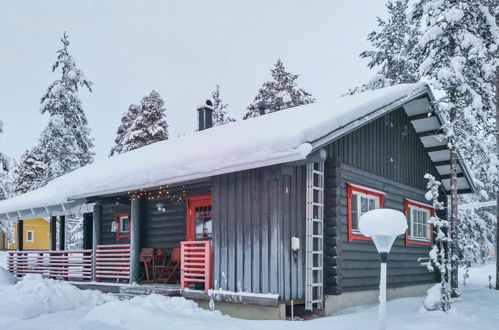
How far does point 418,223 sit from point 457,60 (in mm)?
4768

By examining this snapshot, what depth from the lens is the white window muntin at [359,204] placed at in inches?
448

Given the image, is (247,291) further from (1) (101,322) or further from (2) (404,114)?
(2) (404,114)

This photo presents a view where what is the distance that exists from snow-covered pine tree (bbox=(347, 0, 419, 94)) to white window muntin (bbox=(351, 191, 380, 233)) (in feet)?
41.5

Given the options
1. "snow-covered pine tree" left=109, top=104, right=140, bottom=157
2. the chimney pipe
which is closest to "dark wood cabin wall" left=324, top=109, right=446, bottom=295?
the chimney pipe

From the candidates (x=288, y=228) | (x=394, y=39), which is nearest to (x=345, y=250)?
(x=288, y=228)

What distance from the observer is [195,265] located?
10.9m

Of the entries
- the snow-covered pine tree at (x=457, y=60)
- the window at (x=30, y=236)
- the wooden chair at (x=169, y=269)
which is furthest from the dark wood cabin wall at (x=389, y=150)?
the window at (x=30, y=236)

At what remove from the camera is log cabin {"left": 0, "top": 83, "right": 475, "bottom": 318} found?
9.48m

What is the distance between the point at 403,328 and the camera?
327 inches

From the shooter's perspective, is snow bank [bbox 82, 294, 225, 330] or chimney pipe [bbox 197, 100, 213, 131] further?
chimney pipe [bbox 197, 100, 213, 131]

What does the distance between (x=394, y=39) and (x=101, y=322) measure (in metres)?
20.0

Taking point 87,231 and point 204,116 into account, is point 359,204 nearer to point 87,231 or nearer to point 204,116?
point 204,116

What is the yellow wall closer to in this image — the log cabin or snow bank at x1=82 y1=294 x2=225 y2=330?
the log cabin

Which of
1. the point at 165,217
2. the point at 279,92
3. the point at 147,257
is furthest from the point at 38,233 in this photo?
the point at 147,257
